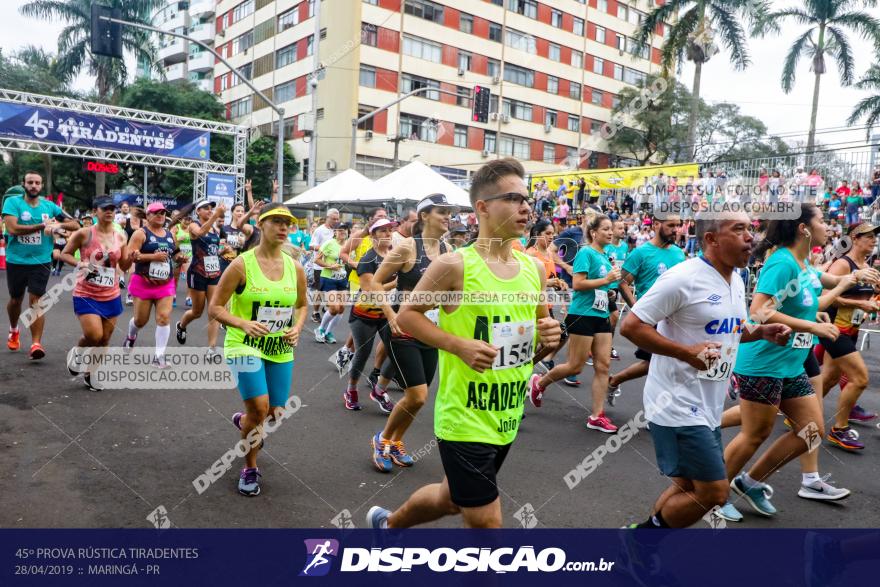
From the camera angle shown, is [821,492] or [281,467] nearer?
[821,492]

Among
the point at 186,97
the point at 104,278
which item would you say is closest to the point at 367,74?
the point at 186,97

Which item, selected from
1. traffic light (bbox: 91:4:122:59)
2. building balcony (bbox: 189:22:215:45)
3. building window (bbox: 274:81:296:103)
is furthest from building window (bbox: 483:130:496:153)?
traffic light (bbox: 91:4:122:59)

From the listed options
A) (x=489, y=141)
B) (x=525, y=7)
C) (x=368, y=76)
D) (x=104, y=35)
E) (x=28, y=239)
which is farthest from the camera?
(x=525, y=7)

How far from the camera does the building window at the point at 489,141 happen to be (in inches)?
1647

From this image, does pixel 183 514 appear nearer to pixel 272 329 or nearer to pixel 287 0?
pixel 272 329

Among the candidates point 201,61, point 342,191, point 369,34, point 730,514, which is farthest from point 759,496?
point 201,61

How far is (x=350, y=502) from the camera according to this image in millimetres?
4164

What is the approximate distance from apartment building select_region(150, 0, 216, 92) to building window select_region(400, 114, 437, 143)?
22.7 m

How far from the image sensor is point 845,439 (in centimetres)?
573

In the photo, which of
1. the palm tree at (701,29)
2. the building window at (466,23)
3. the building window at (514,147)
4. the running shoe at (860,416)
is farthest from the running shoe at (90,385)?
the building window at (514,147)

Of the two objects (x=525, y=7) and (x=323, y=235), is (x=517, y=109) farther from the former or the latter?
(x=323, y=235)

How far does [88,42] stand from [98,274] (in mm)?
32590

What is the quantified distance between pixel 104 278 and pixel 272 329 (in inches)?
124

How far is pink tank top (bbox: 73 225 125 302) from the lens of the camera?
639cm
